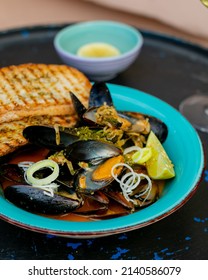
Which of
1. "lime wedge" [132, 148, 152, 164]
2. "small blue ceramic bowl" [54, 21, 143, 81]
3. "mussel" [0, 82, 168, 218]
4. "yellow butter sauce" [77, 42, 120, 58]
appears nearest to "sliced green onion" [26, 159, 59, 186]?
"mussel" [0, 82, 168, 218]

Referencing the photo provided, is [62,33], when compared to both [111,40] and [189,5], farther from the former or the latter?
[189,5]

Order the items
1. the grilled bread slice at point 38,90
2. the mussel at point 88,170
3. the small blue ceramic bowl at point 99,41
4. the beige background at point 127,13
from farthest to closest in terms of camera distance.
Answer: the beige background at point 127,13 → the small blue ceramic bowl at point 99,41 → the grilled bread slice at point 38,90 → the mussel at point 88,170

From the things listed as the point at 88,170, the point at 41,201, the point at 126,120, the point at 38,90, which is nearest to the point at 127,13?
the point at 38,90

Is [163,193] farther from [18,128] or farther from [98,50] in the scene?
[98,50]

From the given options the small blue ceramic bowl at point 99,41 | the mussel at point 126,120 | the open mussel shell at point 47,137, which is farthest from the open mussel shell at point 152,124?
the small blue ceramic bowl at point 99,41

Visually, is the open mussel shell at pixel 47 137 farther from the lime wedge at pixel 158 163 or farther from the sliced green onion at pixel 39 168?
the lime wedge at pixel 158 163
